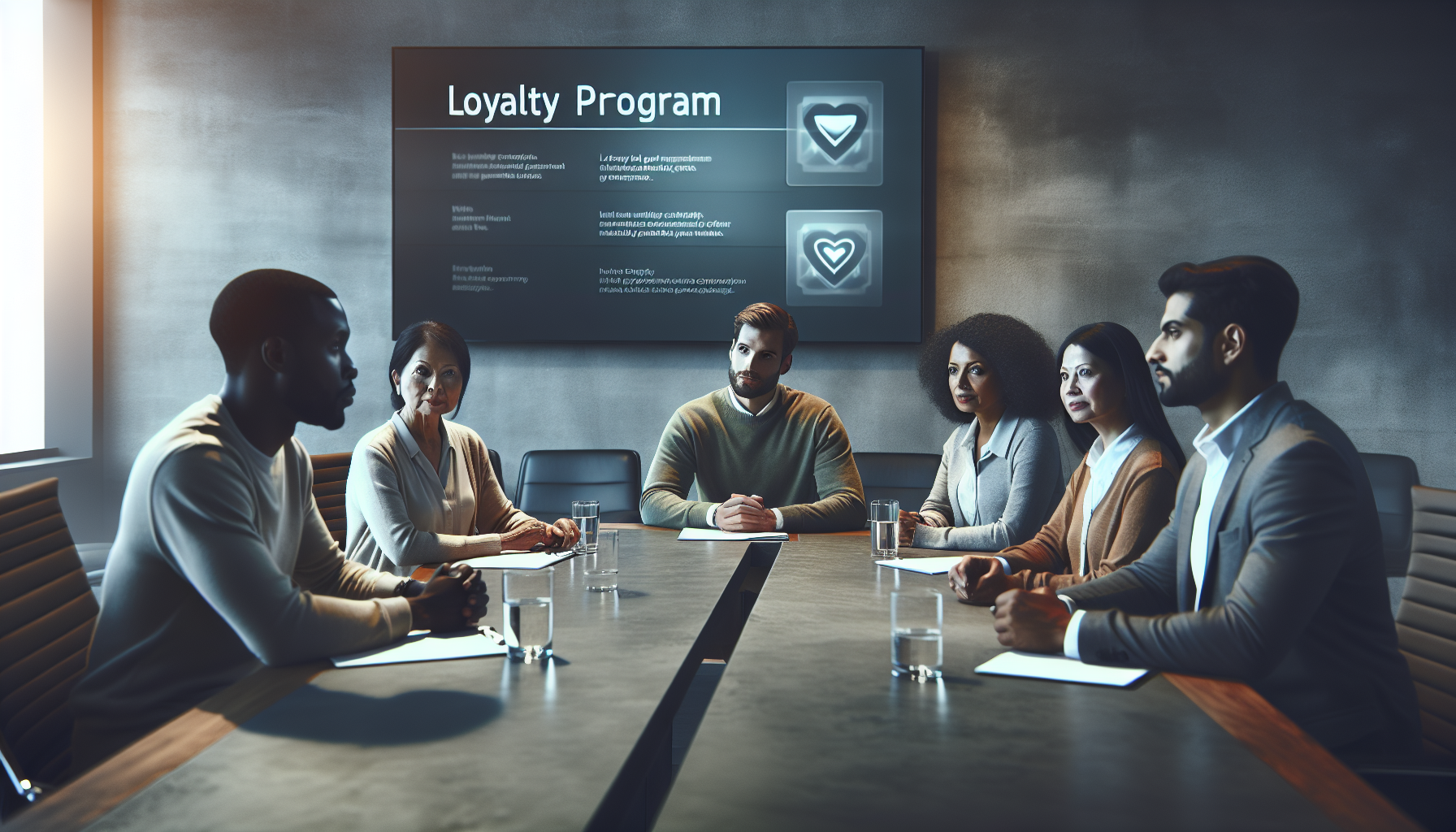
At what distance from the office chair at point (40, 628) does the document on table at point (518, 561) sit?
762 millimetres

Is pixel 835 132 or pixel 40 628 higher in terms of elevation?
pixel 835 132

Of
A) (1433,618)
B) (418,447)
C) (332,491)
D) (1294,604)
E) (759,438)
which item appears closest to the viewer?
(1294,604)

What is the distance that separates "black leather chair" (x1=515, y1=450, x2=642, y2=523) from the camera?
374 cm

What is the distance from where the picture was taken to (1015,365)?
3.06 metres

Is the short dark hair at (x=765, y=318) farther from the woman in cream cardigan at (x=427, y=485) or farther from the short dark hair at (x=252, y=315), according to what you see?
the short dark hair at (x=252, y=315)

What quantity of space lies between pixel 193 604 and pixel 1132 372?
6.43ft

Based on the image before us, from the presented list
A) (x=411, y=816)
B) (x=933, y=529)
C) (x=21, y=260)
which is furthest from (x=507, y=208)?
(x=411, y=816)

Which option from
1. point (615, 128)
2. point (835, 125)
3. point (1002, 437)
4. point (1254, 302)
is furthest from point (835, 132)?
point (1254, 302)

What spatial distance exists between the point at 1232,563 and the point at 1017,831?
0.79 meters

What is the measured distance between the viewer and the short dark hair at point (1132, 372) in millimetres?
2119

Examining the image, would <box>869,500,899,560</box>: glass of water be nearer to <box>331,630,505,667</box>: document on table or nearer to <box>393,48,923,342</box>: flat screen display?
<box>331,630,505,667</box>: document on table

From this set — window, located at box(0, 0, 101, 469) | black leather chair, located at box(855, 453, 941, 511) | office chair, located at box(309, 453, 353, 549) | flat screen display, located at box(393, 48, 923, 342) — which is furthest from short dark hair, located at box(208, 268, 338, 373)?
window, located at box(0, 0, 101, 469)

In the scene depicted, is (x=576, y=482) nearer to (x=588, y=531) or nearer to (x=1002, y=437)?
(x=588, y=531)

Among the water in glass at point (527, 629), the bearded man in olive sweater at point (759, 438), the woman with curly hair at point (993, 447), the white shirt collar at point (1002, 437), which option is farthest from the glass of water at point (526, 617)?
the white shirt collar at point (1002, 437)
